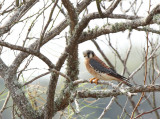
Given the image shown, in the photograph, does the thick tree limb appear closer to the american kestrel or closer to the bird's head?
the american kestrel

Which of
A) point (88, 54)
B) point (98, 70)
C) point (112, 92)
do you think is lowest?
point (112, 92)

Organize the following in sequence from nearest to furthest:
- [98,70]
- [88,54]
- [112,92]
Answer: [112,92] < [98,70] < [88,54]

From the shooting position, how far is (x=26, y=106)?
169cm

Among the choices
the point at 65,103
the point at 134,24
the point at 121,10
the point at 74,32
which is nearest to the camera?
the point at 134,24

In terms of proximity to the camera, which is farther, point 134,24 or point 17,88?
point 17,88

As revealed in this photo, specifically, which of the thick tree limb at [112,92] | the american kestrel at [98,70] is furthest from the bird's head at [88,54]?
the thick tree limb at [112,92]

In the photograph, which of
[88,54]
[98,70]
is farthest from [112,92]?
[88,54]

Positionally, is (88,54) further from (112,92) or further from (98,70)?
(112,92)

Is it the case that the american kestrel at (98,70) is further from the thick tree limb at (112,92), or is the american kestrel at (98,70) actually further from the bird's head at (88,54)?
the thick tree limb at (112,92)

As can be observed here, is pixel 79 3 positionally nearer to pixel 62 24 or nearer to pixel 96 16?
pixel 62 24

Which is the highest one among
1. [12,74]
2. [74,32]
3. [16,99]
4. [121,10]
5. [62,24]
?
[121,10]

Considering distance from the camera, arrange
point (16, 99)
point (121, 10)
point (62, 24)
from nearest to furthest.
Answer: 1. point (16, 99)
2. point (62, 24)
3. point (121, 10)

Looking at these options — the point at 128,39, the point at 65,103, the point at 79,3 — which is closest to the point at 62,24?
Answer: the point at 79,3

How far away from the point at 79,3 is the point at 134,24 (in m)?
0.67
